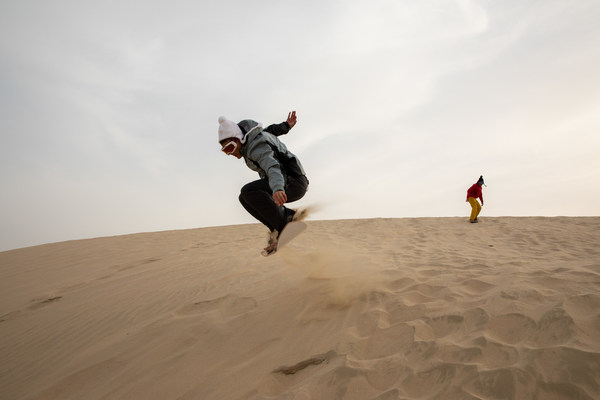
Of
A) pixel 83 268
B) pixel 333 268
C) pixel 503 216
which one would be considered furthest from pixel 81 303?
pixel 503 216

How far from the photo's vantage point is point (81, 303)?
451cm

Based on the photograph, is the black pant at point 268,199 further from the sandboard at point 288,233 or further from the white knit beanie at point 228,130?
the white knit beanie at point 228,130

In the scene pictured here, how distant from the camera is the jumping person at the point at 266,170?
10.1ft

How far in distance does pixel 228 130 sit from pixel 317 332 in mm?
2035

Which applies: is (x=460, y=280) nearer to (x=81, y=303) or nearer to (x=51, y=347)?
(x=51, y=347)

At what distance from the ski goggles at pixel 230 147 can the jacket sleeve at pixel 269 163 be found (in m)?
0.17

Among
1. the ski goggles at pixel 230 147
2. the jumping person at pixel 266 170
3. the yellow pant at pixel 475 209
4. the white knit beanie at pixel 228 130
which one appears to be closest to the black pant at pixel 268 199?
the jumping person at pixel 266 170

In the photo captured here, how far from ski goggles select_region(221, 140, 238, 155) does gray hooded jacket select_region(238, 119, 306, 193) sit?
0.10 meters

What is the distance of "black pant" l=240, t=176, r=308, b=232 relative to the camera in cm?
324

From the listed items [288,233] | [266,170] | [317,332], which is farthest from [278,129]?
[317,332]

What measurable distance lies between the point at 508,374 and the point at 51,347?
4112 millimetres

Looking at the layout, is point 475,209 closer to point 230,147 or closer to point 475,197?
point 475,197

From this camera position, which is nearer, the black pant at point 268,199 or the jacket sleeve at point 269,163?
the jacket sleeve at point 269,163

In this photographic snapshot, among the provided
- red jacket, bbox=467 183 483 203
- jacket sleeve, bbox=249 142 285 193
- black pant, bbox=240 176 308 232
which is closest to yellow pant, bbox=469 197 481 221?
red jacket, bbox=467 183 483 203
